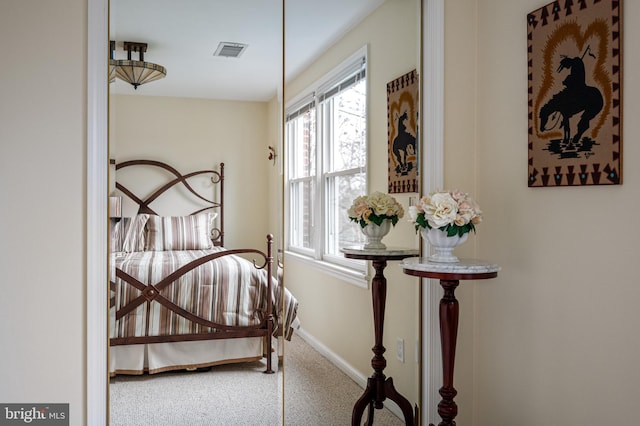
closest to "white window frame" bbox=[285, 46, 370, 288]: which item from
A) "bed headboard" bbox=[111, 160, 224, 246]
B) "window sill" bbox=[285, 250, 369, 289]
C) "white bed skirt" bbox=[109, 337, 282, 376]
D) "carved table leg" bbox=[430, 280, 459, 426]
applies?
"window sill" bbox=[285, 250, 369, 289]

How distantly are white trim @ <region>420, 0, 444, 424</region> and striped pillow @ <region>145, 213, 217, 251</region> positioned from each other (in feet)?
3.38

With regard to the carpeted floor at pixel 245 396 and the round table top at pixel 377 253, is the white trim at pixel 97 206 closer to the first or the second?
the carpeted floor at pixel 245 396

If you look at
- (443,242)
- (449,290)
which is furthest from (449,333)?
(443,242)

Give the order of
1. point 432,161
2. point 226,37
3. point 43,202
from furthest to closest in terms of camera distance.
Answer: point 432,161 → point 226,37 → point 43,202

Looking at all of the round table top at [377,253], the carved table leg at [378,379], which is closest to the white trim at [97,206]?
the round table top at [377,253]

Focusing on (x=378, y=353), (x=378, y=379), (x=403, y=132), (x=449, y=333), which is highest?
(x=403, y=132)

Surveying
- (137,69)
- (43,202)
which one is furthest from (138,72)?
(43,202)

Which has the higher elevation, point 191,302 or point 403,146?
point 403,146

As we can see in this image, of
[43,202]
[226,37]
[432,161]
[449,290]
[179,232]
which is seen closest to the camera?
[43,202]

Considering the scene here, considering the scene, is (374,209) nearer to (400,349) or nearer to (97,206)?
(400,349)

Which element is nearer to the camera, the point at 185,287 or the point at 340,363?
the point at 185,287

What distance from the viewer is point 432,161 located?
242cm

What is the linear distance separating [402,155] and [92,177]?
4.48 feet

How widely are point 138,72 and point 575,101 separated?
1.69m
